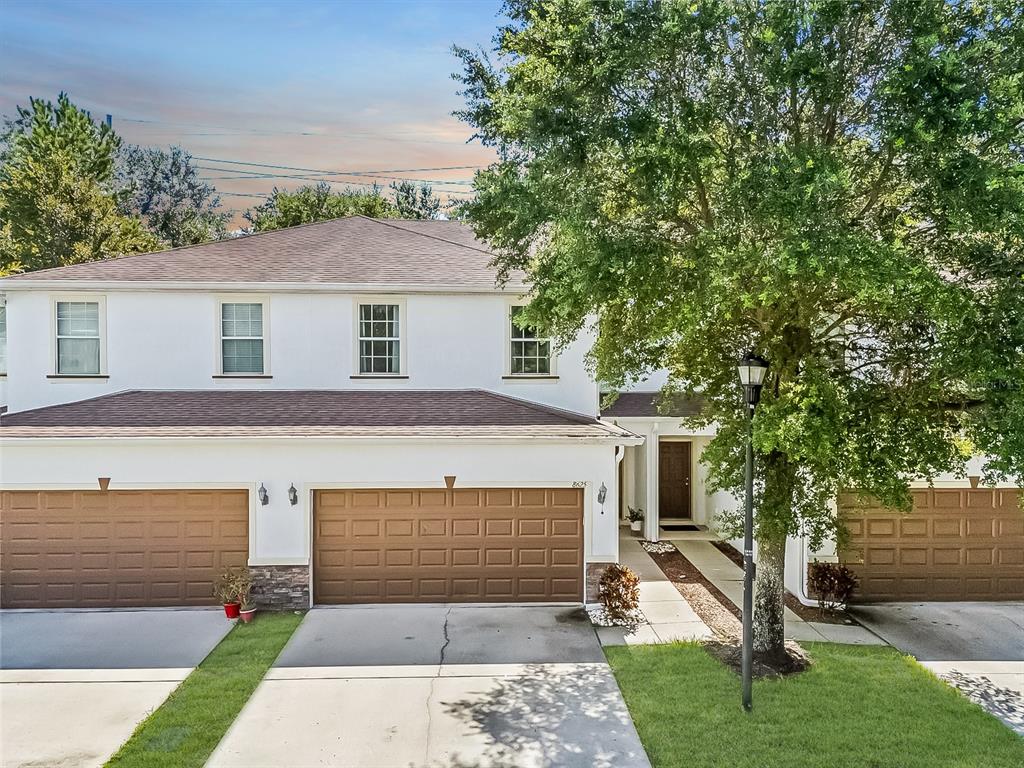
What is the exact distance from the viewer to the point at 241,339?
13.1 metres

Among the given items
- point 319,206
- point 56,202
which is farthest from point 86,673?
point 319,206

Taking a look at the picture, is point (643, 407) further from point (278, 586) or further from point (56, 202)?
point (56, 202)

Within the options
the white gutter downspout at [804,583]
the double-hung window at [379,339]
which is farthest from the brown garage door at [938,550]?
the double-hung window at [379,339]

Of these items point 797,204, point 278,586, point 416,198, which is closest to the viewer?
point 797,204

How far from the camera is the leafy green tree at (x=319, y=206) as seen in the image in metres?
35.2

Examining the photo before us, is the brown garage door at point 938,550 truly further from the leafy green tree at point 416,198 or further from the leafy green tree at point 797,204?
the leafy green tree at point 416,198

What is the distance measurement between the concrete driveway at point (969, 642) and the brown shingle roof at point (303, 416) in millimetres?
5303

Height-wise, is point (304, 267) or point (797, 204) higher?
point (304, 267)

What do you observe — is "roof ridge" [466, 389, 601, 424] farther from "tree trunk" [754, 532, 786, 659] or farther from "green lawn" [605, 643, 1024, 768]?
"green lawn" [605, 643, 1024, 768]

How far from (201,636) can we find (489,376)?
6830 mm

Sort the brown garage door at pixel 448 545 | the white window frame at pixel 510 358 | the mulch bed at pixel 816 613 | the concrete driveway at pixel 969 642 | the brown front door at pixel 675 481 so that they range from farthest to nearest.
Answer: the brown front door at pixel 675 481
the white window frame at pixel 510 358
the brown garage door at pixel 448 545
the mulch bed at pixel 816 613
the concrete driveway at pixel 969 642

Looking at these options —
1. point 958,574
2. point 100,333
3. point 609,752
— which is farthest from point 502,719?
point 100,333

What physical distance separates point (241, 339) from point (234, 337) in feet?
0.49

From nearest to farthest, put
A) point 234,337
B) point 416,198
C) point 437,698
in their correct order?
point 437,698 < point 234,337 < point 416,198
